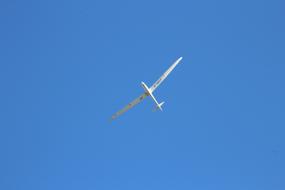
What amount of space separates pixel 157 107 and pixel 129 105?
14.7 ft

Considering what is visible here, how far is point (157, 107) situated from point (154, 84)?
4.35m

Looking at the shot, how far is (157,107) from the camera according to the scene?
146 meters

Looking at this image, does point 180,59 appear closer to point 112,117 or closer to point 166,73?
point 166,73

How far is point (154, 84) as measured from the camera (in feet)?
471

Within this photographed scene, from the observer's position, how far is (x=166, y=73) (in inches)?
5704

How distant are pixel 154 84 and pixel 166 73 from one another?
2863 millimetres

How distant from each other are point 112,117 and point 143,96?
6.03 meters

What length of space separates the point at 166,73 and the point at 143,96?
510 centimetres

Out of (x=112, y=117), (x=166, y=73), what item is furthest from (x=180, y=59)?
(x=112, y=117)

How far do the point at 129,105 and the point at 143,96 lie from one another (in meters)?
3.04

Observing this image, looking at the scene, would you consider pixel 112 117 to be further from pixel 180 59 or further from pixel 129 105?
pixel 180 59

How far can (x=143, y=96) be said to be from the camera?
145 metres

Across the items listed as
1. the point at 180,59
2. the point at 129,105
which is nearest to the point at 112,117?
the point at 129,105

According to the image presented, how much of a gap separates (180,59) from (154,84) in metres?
5.89
